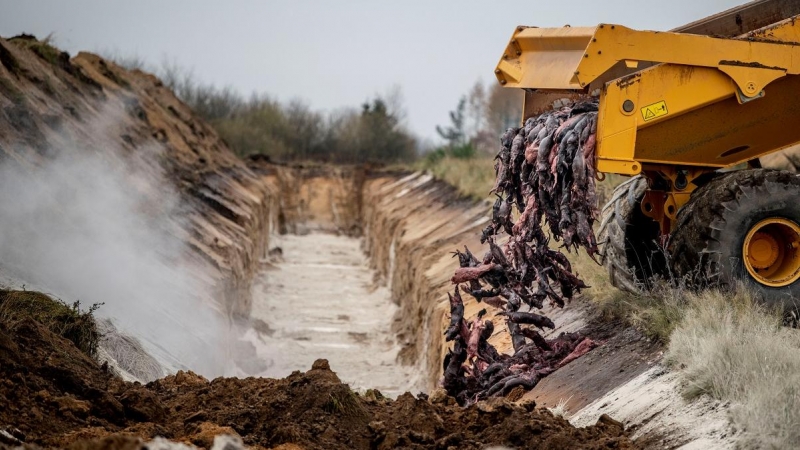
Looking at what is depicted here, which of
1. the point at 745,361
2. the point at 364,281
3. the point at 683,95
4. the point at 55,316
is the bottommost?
the point at 364,281

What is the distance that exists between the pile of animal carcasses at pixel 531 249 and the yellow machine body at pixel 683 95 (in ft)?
1.06

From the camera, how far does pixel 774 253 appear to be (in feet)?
33.8

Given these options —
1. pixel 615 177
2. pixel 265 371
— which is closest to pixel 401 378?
pixel 265 371

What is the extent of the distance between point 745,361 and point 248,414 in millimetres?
3427

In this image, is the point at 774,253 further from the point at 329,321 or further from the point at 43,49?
the point at 43,49

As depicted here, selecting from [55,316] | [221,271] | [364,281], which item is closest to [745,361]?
[55,316]

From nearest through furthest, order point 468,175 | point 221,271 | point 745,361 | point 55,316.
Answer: point 745,361, point 55,316, point 221,271, point 468,175

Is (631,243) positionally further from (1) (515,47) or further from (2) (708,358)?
(2) (708,358)

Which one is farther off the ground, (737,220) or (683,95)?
(683,95)

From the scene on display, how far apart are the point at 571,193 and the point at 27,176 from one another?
8433 millimetres

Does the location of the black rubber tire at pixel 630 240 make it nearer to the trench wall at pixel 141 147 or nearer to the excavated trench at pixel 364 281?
the excavated trench at pixel 364 281

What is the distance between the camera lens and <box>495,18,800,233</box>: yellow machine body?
9.98 metres

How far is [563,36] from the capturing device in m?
10.8

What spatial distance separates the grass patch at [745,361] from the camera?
22.9ft
